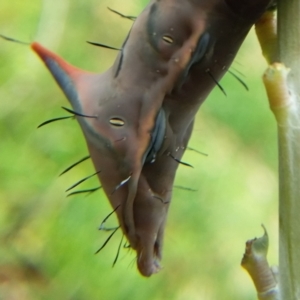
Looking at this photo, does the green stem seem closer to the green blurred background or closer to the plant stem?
the plant stem

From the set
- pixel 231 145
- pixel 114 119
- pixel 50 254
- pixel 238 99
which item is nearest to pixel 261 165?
pixel 231 145

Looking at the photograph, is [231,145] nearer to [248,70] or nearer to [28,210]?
[248,70]

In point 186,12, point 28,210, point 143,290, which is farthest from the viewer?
point 28,210

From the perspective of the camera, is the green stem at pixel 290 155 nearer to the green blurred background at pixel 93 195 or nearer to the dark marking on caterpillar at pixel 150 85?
the dark marking on caterpillar at pixel 150 85

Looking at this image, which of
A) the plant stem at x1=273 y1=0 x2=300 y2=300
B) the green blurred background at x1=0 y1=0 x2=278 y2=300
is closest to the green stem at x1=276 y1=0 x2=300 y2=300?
the plant stem at x1=273 y1=0 x2=300 y2=300

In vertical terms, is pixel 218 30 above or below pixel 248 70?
above

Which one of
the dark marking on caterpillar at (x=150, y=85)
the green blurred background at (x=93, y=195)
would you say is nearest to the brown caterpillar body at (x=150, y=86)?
the dark marking on caterpillar at (x=150, y=85)

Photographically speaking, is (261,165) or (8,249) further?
(261,165)
